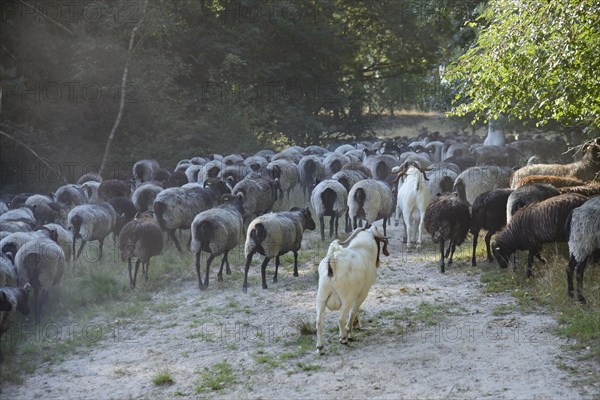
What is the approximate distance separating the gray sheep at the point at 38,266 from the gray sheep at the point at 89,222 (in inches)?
98.8

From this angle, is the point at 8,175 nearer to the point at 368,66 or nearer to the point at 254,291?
the point at 254,291

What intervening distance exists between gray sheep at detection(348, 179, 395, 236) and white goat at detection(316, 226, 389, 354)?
5372mm

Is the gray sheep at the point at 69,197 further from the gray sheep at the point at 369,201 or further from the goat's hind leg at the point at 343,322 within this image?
the goat's hind leg at the point at 343,322

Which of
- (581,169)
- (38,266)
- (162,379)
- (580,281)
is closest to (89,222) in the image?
(38,266)

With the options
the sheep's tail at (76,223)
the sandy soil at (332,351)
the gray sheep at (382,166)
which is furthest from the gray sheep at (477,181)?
the sheep's tail at (76,223)

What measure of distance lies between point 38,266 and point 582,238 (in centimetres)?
798

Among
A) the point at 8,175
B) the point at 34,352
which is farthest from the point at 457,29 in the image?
the point at 8,175

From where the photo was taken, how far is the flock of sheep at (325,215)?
960 cm

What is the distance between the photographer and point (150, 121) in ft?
93.9

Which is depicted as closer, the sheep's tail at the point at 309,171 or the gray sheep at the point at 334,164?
the sheep's tail at the point at 309,171

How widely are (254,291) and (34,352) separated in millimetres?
3647

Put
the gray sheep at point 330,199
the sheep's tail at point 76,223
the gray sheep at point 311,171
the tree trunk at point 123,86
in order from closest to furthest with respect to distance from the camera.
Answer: the sheep's tail at point 76,223 < the gray sheep at point 330,199 < the gray sheep at point 311,171 < the tree trunk at point 123,86

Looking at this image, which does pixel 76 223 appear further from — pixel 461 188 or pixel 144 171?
pixel 144 171

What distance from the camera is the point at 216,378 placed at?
8.63 m
